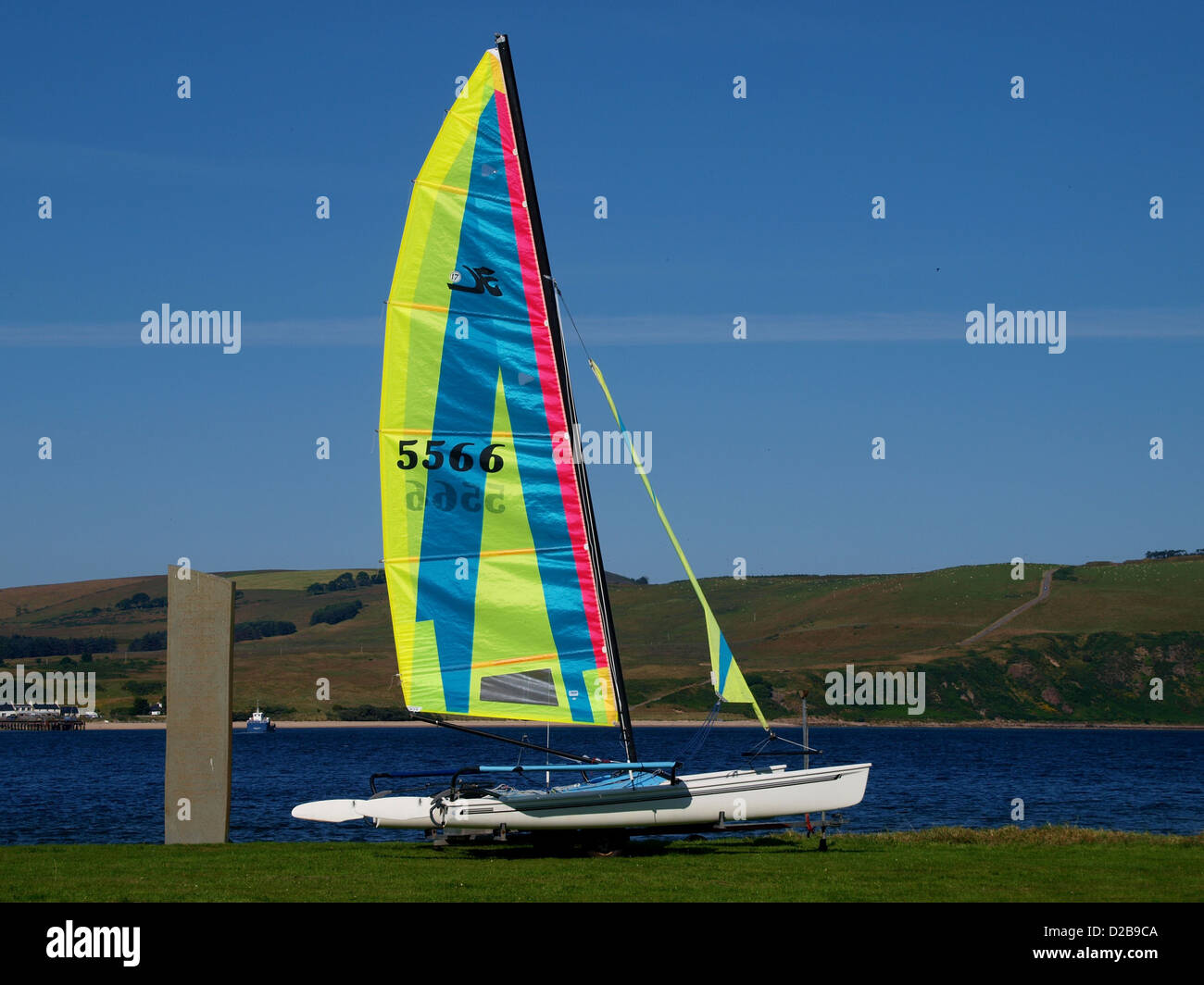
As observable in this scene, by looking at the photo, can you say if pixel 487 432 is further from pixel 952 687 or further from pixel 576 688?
pixel 952 687

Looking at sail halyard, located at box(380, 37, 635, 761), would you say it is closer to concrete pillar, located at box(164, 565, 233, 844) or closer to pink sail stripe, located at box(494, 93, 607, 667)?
pink sail stripe, located at box(494, 93, 607, 667)

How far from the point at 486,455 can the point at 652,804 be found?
6.75 m

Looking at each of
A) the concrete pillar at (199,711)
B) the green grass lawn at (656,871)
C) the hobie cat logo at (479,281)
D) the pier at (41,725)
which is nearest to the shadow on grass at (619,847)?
the green grass lawn at (656,871)

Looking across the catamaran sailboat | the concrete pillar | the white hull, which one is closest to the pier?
the concrete pillar

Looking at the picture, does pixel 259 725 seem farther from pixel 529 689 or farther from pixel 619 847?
pixel 619 847

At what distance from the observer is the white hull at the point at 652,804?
2320 centimetres

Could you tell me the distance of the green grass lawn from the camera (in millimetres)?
18312

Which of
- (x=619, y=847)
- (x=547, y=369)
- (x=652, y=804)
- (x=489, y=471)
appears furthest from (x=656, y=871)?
(x=547, y=369)

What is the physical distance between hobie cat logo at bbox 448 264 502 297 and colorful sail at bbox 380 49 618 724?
0.11 feet

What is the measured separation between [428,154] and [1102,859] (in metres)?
16.8

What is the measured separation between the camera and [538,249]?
2417cm

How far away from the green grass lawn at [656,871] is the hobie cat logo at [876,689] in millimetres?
131665

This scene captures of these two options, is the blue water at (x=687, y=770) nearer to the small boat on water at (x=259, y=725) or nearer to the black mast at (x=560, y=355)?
the small boat on water at (x=259, y=725)

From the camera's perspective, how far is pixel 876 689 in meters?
191
